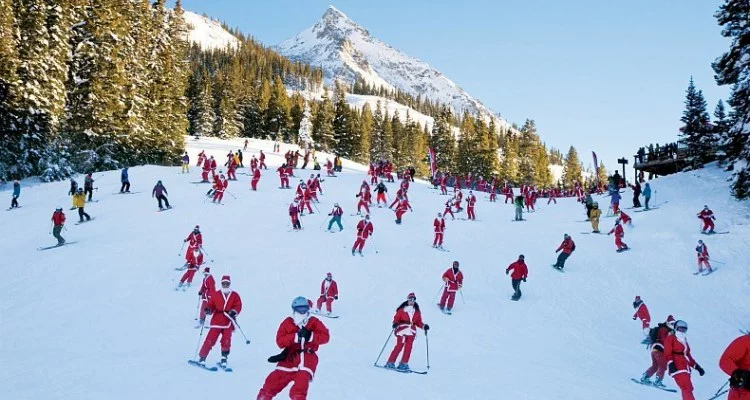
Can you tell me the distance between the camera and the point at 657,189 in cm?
3253

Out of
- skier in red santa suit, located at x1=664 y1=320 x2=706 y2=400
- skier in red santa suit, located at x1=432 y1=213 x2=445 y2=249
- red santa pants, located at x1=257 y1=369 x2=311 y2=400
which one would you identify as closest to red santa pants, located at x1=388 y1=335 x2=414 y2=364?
red santa pants, located at x1=257 y1=369 x2=311 y2=400

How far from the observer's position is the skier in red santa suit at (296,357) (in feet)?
19.7

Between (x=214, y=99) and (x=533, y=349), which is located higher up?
(x=214, y=99)

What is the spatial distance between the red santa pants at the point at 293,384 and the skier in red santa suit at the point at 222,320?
2.96 meters

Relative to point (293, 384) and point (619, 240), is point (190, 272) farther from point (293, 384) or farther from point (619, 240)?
point (619, 240)

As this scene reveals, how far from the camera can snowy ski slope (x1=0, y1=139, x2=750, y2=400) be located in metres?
8.72

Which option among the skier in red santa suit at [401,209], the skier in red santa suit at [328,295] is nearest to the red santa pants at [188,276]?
the skier in red santa suit at [328,295]

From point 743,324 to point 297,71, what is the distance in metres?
187

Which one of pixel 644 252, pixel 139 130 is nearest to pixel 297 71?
pixel 139 130

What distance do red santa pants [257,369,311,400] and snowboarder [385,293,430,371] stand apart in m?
4.04

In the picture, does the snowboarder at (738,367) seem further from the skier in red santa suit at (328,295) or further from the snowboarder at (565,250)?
the snowboarder at (565,250)

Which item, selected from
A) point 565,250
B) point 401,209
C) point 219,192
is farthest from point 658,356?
point 219,192

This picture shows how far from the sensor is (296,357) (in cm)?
619

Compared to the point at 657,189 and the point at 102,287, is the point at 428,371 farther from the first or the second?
the point at 657,189
